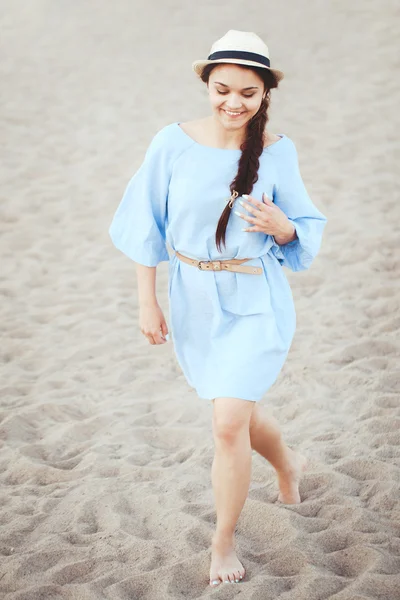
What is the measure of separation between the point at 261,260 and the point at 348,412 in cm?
174

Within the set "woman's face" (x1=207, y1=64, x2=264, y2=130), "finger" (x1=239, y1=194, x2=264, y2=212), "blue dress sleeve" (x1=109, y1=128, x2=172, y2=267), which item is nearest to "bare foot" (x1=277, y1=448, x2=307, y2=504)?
"blue dress sleeve" (x1=109, y1=128, x2=172, y2=267)

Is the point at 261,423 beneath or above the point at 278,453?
above

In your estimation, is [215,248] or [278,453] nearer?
[215,248]

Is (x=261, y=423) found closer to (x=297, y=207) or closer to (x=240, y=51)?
(x=297, y=207)

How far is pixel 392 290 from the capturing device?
18.5 feet

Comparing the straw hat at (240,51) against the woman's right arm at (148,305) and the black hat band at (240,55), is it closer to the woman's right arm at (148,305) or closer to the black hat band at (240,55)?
the black hat band at (240,55)

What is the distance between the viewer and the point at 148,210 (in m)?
2.78

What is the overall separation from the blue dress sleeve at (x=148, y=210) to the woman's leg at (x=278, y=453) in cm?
74

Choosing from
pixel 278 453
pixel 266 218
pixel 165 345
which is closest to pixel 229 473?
pixel 278 453

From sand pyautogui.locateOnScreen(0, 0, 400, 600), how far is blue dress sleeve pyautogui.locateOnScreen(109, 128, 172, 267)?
45.1 inches

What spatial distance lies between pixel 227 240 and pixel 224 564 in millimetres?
1134

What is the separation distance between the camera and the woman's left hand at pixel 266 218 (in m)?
2.60

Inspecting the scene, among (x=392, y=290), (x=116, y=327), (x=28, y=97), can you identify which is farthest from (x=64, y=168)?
(x=392, y=290)

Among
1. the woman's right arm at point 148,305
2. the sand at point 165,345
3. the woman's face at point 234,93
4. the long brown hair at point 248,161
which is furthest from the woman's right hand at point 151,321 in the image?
the sand at point 165,345
